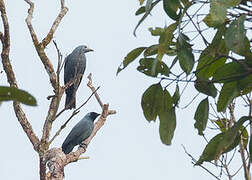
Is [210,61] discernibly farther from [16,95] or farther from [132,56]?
[16,95]

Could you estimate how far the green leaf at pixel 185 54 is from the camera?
149cm

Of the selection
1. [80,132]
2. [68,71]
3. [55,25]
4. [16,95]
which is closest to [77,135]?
[80,132]

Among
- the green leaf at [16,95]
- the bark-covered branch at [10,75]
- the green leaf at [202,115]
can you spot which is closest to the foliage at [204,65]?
the green leaf at [202,115]

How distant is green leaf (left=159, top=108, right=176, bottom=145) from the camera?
5.38ft

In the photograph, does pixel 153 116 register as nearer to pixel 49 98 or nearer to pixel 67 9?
pixel 49 98

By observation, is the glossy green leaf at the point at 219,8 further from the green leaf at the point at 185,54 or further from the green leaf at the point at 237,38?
the green leaf at the point at 185,54

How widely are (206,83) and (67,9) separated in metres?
3.79

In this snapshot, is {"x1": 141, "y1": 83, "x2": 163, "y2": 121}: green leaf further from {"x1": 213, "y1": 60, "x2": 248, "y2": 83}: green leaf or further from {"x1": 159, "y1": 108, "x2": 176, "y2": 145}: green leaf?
{"x1": 213, "y1": 60, "x2": 248, "y2": 83}: green leaf

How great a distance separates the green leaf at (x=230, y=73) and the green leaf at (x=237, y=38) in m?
0.11

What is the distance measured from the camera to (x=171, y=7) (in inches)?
61.0

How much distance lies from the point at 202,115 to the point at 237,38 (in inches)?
15.5

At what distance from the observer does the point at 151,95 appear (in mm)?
1717

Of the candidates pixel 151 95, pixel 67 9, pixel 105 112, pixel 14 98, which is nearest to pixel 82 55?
pixel 105 112

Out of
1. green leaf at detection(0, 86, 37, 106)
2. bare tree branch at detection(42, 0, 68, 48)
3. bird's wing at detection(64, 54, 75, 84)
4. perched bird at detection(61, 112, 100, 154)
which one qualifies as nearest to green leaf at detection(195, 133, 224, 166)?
green leaf at detection(0, 86, 37, 106)
